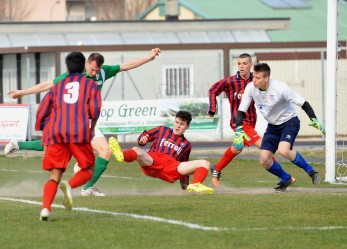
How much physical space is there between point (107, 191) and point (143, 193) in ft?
2.47

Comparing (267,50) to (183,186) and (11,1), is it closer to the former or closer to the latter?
(183,186)

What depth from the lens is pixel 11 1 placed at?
298 feet

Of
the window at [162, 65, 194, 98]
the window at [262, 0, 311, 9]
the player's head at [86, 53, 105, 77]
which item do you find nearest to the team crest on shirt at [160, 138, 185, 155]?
the player's head at [86, 53, 105, 77]

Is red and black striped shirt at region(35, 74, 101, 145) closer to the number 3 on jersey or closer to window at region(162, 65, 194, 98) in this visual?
the number 3 on jersey

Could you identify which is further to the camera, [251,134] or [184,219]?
[251,134]

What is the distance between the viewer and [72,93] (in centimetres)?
1064

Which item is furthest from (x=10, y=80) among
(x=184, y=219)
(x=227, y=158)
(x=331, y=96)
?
(x=184, y=219)

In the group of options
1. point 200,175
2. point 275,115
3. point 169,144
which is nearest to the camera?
point 200,175

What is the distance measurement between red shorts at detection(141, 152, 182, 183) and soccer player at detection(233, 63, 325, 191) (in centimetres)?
86

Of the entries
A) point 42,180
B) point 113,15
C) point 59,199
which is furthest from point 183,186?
point 113,15

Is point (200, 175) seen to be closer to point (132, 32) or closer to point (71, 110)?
point (71, 110)

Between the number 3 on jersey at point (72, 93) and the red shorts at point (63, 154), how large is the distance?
1.41ft

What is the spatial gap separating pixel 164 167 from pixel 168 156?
19 cm

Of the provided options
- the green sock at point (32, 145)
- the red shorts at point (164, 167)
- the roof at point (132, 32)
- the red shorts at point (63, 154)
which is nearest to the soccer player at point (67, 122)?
the red shorts at point (63, 154)
